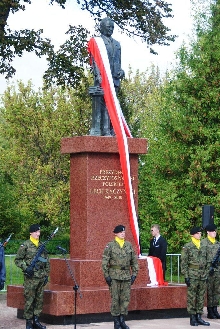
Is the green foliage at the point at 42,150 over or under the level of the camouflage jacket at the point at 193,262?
over

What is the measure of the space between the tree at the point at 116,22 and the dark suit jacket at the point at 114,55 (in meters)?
6.84

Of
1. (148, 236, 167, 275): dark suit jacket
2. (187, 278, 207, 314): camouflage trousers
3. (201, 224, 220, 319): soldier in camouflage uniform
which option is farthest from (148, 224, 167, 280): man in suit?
(187, 278, 207, 314): camouflage trousers

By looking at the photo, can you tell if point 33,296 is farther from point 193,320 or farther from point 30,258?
point 193,320

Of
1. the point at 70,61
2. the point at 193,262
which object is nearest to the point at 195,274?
the point at 193,262

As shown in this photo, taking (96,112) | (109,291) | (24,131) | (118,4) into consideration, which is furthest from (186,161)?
(24,131)

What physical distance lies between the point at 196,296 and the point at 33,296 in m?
2.95

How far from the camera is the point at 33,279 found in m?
13.8

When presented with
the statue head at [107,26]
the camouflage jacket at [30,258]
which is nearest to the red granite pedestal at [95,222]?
the camouflage jacket at [30,258]

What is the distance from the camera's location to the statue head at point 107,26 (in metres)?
15.9

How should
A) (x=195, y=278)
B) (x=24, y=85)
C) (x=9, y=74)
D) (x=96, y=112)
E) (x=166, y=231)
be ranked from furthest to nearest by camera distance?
(x=24, y=85) < (x=166, y=231) < (x=9, y=74) < (x=96, y=112) < (x=195, y=278)

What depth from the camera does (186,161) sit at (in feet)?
90.1

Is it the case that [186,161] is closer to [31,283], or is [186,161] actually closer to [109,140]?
[109,140]

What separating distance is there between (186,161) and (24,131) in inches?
681

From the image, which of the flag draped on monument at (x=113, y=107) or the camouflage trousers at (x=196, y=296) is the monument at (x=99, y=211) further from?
the camouflage trousers at (x=196, y=296)
